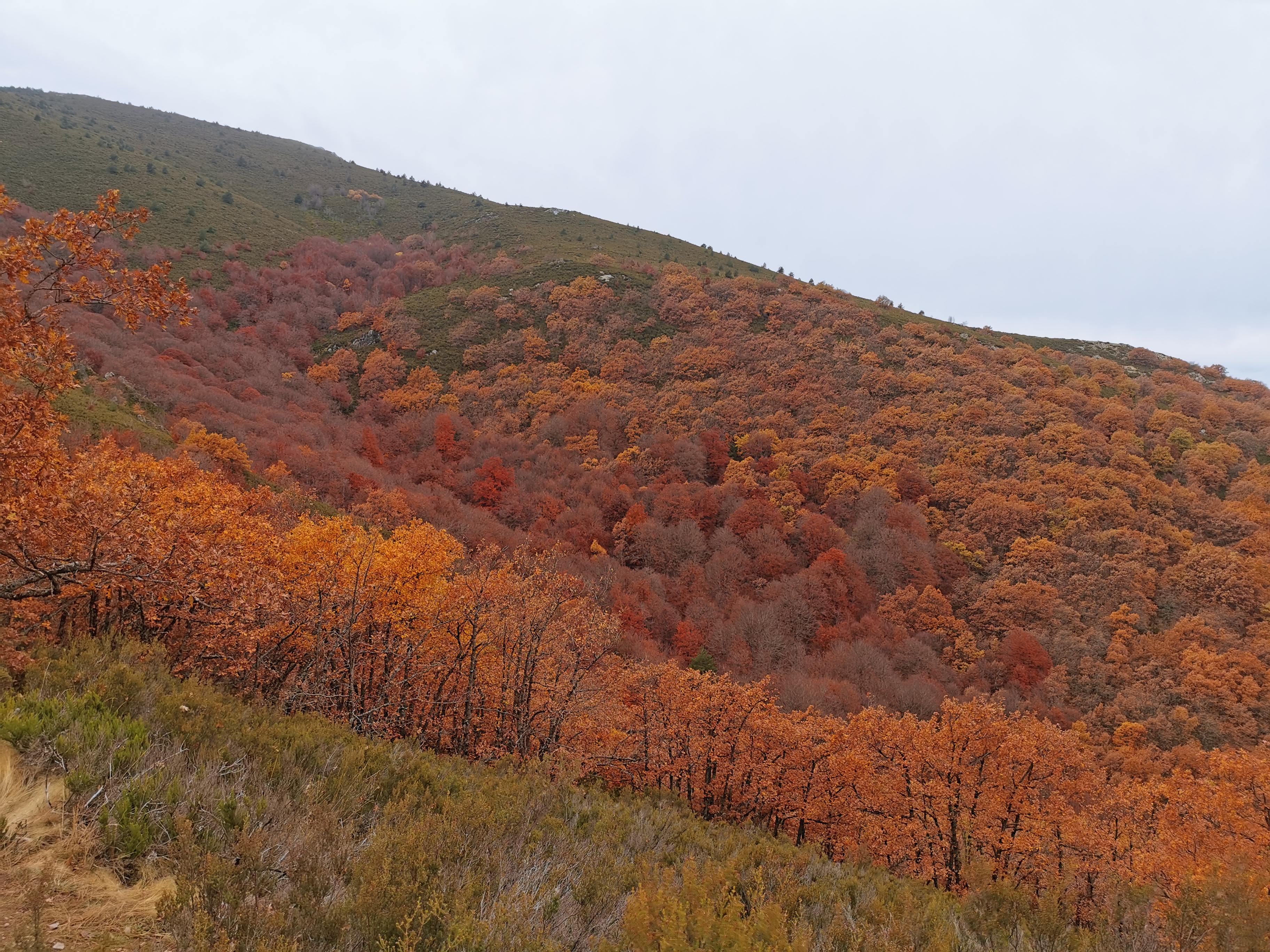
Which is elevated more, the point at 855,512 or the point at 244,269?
the point at 244,269

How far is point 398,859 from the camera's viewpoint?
4957mm

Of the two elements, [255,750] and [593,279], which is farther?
[593,279]

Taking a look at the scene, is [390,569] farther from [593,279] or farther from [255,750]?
[593,279]

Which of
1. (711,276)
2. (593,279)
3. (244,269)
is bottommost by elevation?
(244,269)

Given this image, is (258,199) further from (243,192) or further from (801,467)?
(801,467)

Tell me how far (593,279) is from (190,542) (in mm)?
90200

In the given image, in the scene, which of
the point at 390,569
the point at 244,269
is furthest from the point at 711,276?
the point at 390,569

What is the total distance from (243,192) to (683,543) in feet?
385

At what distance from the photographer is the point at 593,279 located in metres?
93.9

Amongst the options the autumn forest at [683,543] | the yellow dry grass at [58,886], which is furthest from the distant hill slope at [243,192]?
the yellow dry grass at [58,886]

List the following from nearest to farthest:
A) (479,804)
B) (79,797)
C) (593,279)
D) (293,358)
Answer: (79,797) < (479,804) < (293,358) < (593,279)

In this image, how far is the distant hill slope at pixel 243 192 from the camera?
86.1 meters

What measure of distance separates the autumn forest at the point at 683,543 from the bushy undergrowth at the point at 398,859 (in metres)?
0.19

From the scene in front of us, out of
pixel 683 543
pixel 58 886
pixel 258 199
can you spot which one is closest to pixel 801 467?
pixel 683 543
